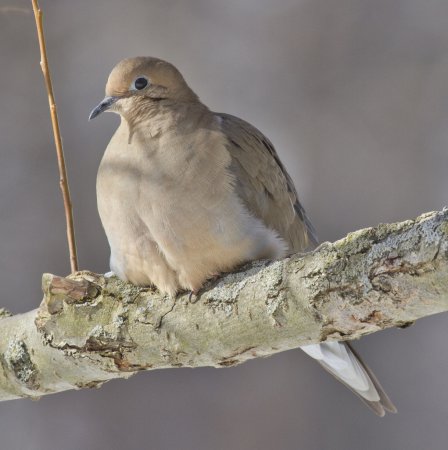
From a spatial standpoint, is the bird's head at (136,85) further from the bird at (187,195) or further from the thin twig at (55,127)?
the thin twig at (55,127)

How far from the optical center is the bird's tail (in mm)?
2334

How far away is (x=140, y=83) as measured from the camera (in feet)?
7.61

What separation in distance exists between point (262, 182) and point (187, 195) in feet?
0.86

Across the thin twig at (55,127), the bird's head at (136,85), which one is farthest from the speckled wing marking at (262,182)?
the thin twig at (55,127)

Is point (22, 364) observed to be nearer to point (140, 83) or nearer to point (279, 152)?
point (140, 83)

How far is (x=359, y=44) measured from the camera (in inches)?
163

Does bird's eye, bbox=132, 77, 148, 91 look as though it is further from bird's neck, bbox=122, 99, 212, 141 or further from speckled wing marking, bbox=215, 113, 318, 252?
speckled wing marking, bbox=215, 113, 318, 252

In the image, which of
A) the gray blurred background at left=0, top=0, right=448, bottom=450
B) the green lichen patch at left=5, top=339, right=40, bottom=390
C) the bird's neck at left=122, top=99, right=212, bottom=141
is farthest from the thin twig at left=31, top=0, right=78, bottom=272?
the gray blurred background at left=0, top=0, right=448, bottom=450

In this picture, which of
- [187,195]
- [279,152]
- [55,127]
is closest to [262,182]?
[187,195]

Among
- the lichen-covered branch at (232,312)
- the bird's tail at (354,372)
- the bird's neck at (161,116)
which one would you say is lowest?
the bird's tail at (354,372)

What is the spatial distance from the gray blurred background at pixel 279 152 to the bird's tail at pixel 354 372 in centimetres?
105

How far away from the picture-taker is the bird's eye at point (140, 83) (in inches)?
90.9

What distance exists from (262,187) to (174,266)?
357mm

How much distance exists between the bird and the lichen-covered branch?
13 centimetres
